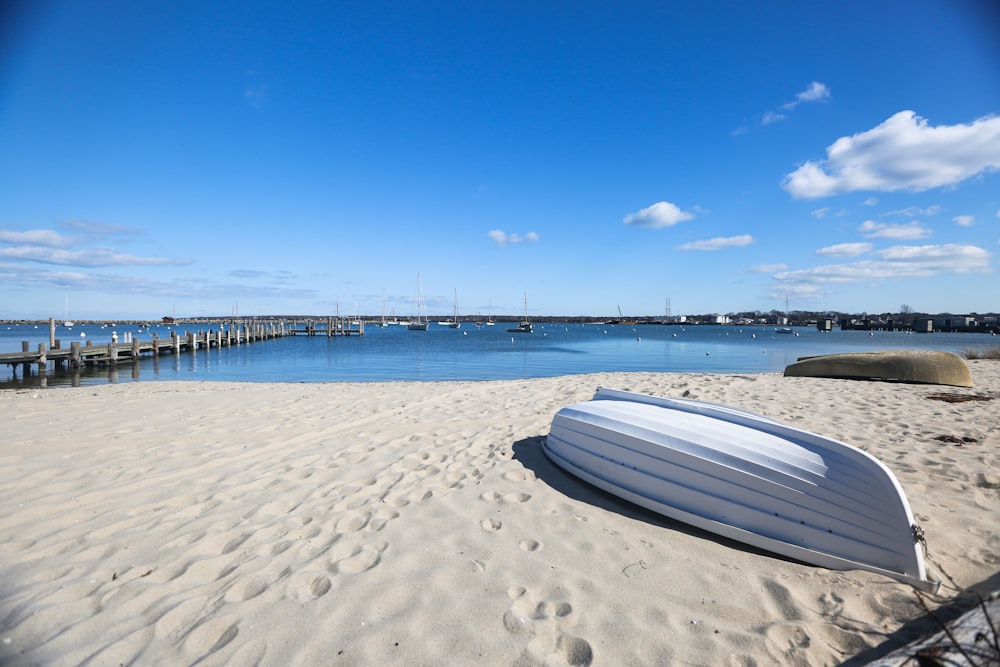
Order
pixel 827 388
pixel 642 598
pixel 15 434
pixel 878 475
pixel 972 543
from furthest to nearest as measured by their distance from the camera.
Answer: pixel 827 388
pixel 15 434
pixel 972 543
pixel 878 475
pixel 642 598

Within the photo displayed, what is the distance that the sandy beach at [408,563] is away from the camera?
7.37ft

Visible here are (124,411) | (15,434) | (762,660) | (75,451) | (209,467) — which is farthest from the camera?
(124,411)

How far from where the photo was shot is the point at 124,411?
772 centimetres

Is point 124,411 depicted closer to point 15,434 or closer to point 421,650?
point 15,434

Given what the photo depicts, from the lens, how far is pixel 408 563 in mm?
2953

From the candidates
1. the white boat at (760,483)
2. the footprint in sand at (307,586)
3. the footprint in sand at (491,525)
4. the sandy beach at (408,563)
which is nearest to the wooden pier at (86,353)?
the sandy beach at (408,563)

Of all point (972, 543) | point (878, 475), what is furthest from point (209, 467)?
point (972, 543)

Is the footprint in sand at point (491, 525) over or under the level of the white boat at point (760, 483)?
under

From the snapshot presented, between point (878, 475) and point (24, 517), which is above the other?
point (878, 475)

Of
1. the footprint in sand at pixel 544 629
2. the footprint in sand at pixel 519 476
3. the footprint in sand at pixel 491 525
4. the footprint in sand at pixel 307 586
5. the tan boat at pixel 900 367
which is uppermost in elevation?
the tan boat at pixel 900 367

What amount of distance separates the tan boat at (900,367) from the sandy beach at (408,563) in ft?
17.4

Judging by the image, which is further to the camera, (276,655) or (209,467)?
(209,467)

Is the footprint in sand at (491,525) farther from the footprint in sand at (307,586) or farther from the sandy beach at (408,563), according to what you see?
the footprint in sand at (307,586)

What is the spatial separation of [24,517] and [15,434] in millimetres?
3603
